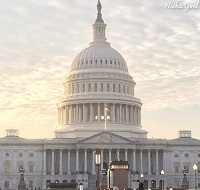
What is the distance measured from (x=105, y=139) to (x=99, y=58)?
99.7ft

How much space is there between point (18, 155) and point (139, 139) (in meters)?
32.2

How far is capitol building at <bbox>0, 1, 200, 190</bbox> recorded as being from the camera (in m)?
164

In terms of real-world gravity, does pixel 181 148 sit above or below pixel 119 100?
below

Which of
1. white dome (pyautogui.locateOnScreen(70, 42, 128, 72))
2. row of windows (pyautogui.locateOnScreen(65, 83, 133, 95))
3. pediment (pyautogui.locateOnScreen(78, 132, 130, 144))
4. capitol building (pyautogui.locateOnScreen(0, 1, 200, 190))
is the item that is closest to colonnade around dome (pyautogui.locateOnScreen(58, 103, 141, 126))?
capitol building (pyautogui.locateOnScreen(0, 1, 200, 190))

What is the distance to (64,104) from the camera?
7224 inches

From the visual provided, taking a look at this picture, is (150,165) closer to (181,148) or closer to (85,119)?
(181,148)

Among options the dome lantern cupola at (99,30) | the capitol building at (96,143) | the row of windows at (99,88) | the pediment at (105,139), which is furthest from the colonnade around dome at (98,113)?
the dome lantern cupola at (99,30)

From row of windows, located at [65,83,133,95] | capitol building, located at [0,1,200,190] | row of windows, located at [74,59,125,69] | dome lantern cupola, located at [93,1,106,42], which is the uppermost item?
dome lantern cupola, located at [93,1,106,42]

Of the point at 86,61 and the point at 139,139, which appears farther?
the point at 86,61

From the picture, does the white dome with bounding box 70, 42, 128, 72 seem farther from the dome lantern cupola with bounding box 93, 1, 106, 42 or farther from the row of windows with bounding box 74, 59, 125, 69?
the dome lantern cupola with bounding box 93, 1, 106, 42

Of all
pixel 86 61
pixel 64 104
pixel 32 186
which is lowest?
pixel 32 186

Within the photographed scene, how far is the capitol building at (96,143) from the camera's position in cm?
16388

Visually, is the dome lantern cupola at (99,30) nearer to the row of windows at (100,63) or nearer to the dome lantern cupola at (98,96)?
the dome lantern cupola at (98,96)

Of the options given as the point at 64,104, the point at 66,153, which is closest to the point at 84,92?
the point at 64,104
